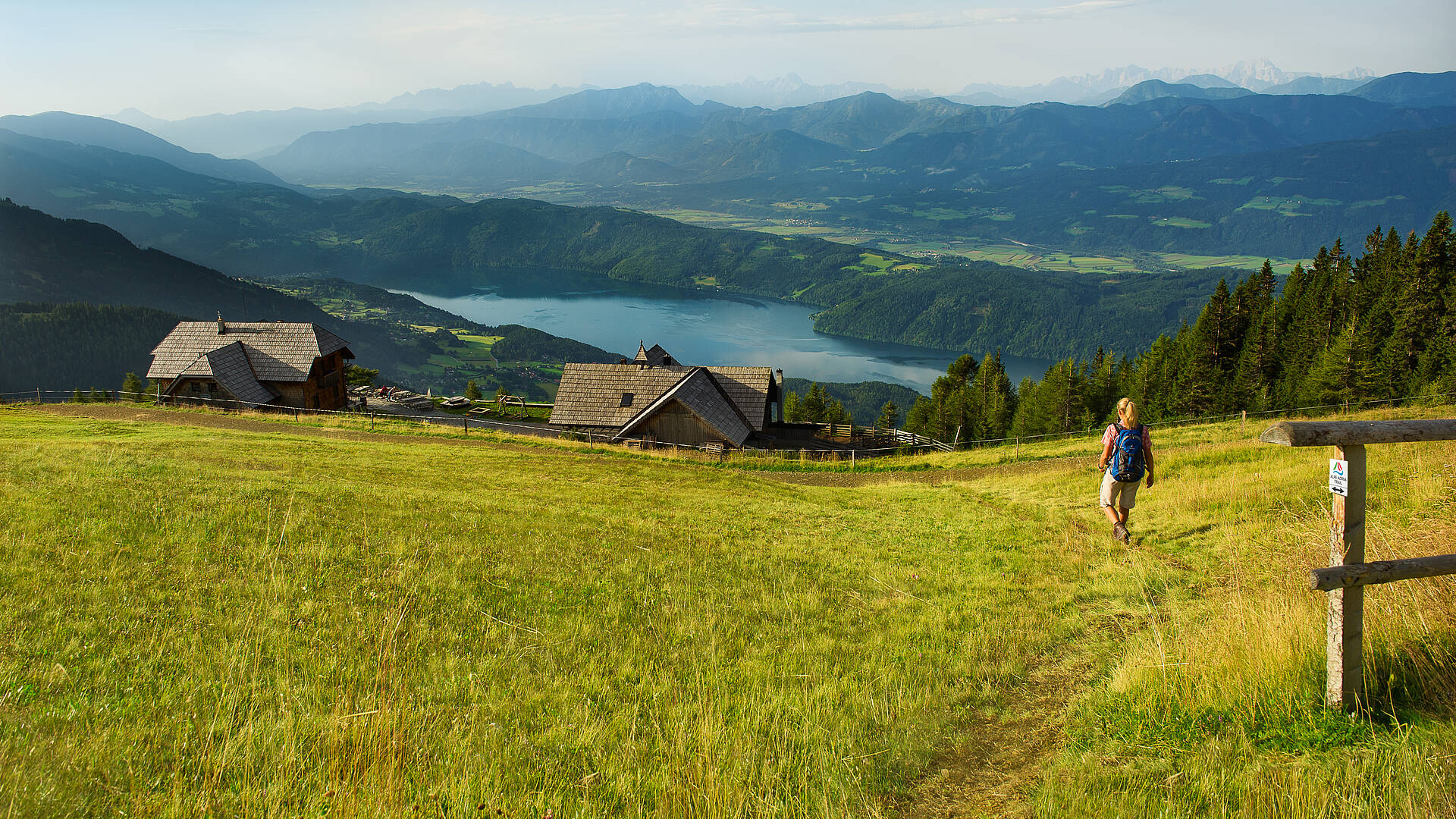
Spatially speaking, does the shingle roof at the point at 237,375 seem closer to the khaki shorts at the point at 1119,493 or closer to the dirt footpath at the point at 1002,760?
the khaki shorts at the point at 1119,493

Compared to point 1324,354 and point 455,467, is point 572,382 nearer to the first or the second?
point 455,467

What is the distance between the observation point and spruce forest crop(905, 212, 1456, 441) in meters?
51.3

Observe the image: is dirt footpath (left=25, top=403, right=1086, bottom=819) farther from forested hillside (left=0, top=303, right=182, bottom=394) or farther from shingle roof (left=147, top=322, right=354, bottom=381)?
forested hillside (left=0, top=303, right=182, bottom=394)

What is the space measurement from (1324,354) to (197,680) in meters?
70.7

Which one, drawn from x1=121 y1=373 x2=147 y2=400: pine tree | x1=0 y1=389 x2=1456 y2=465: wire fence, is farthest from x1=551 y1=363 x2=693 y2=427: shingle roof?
x1=121 y1=373 x2=147 y2=400: pine tree

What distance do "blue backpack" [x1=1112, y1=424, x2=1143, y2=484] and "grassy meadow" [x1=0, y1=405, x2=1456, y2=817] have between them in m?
1.17

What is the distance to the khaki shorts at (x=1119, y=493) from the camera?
1177cm

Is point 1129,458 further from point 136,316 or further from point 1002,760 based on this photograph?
point 136,316

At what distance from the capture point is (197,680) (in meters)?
5.68

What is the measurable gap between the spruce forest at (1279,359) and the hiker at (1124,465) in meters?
40.6

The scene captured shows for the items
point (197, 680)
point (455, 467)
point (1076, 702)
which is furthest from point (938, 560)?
point (455, 467)

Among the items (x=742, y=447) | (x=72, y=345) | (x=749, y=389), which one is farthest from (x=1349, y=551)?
(x=72, y=345)

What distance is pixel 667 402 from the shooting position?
120 ft

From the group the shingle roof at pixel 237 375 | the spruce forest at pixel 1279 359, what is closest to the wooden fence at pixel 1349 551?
the spruce forest at pixel 1279 359
